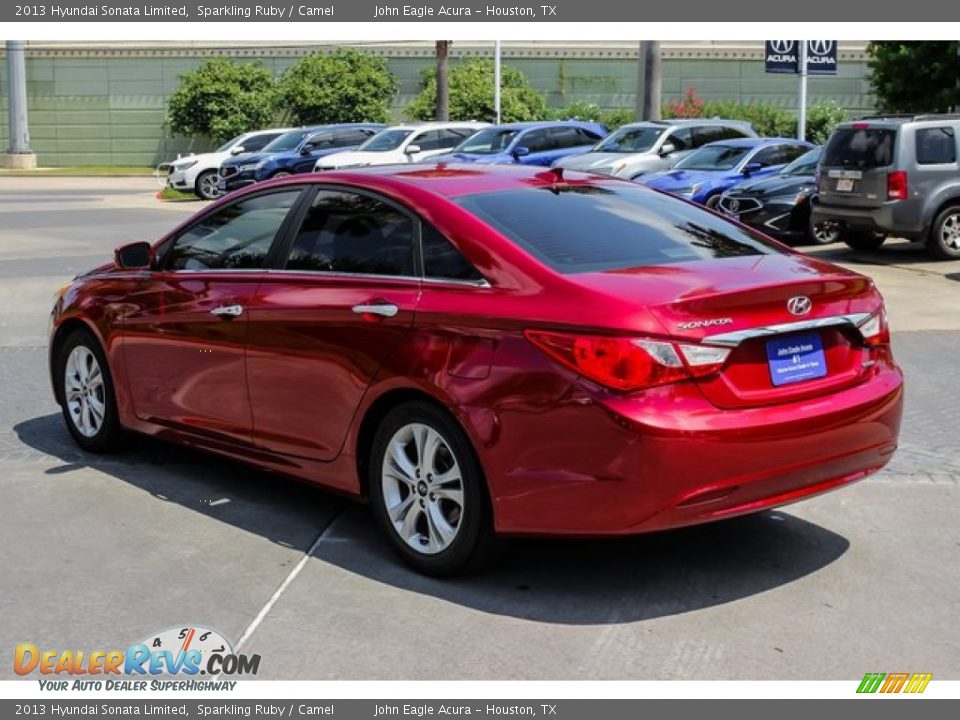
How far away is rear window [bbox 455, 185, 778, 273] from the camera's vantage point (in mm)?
5406

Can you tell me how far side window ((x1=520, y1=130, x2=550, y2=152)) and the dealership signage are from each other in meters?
4.86

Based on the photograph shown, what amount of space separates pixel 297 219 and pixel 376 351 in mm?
1033

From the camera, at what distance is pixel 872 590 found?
17.4ft

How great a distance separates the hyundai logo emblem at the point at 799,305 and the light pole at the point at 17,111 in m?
45.7

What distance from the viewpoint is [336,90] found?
151 ft

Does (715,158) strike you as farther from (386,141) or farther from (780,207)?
(386,141)

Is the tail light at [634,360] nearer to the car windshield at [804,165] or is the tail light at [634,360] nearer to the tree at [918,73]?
the car windshield at [804,165]

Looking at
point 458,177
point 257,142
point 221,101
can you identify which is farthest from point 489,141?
point 221,101

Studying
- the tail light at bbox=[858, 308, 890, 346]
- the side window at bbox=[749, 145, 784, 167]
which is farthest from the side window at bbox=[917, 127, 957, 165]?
the tail light at bbox=[858, 308, 890, 346]

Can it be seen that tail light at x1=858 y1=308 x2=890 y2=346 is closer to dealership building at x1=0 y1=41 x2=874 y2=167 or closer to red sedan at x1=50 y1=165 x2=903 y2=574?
red sedan at x1=50 y1=165 x2=903 y2=574

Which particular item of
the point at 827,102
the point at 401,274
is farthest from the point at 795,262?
the point at 827,102

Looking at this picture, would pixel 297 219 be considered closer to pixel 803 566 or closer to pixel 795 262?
pixel 795 262

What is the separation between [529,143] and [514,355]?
71.7ft

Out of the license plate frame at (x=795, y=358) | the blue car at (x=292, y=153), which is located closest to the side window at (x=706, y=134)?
the blue car at (x=292, y=153)
